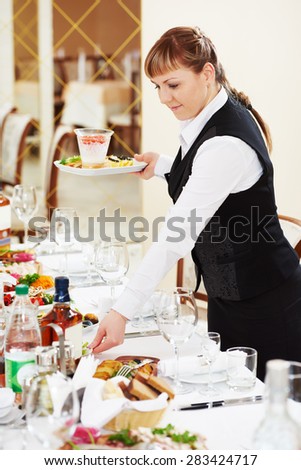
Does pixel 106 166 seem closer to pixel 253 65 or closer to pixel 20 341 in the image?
pixel 20 341

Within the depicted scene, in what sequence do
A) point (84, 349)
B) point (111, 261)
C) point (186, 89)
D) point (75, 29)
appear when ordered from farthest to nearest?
point (75, 29)
point (111, 261)
point (186, 89)
point (84, 349)

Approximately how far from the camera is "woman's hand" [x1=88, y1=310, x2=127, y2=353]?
5.70 feet

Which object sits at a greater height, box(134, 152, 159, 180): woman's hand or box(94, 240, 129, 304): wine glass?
box(134, 152, 159, 180): woman's hand

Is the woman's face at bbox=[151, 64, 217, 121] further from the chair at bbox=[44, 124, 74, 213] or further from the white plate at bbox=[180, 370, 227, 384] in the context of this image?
the chair at bbox=[44, 124, 74, 213]

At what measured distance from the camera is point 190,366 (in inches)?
65.5

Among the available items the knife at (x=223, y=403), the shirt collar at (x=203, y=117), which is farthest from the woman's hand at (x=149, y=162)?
the knife at (x=223, y=403)

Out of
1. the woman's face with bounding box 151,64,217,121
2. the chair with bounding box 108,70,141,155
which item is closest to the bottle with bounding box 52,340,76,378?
the woman's face with bounding box 151,64,217,121

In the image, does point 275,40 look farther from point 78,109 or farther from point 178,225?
point 78,109

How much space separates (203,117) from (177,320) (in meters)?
0.69

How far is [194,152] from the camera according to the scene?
2.11 meters

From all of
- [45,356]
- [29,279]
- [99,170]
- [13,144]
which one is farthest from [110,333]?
[13,144]

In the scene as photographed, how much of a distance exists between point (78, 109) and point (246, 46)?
4232mm

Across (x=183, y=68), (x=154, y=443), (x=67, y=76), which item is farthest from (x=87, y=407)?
(x=67, y=76)

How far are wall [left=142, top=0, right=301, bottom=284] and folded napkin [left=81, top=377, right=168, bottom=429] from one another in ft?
8.58
